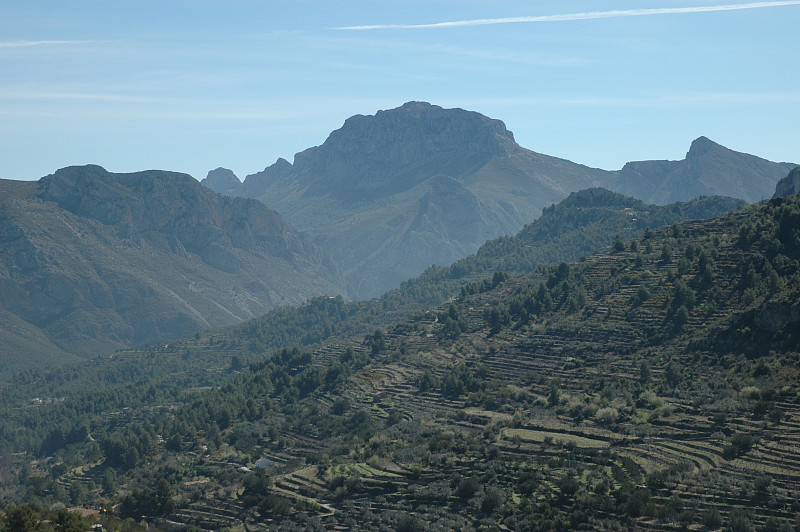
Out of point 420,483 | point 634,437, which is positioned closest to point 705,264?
point 634,437

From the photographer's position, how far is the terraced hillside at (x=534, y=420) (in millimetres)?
66250

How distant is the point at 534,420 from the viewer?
92.1m

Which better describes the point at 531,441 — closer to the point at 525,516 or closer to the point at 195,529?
the point at 525,516

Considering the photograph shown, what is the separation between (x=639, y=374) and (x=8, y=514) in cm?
7235

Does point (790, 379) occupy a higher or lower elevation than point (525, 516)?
higher

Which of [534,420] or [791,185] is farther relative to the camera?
[791,185]

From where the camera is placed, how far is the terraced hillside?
66.2m

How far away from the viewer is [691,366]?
321 feet

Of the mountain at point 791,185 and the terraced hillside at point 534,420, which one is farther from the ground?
the mountain at point 791,185

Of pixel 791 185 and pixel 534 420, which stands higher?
pixel 791 185

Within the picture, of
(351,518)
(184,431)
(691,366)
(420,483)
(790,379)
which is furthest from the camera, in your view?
(184,431)

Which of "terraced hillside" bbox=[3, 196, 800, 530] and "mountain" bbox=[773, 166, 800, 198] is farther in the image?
"mountain" bbox=[773, 166, 800, 198]

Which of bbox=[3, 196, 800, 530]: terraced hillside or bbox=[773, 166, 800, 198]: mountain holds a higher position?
bbox=[773, 166, 800, 198]: mountain

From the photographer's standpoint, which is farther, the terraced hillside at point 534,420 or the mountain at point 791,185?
the mountain at point 791,185
